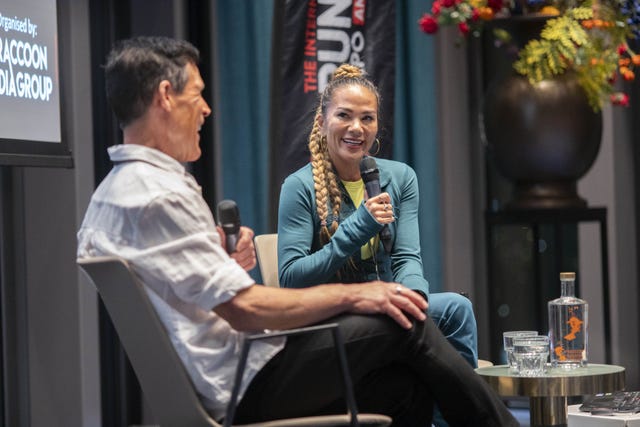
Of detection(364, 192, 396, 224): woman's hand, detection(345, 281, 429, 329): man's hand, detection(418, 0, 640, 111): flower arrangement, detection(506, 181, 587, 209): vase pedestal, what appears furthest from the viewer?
detection(506, 181, 587, 209): vase pedestal

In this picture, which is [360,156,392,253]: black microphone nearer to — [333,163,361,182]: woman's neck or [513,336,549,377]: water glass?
[333,163,361,182]: woman's neck

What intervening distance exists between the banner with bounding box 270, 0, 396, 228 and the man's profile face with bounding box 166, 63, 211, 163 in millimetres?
2199

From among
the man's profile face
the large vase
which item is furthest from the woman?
the large vase

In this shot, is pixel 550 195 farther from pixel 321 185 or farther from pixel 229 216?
pixel 229 216

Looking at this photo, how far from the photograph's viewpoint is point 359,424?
76.3 inches

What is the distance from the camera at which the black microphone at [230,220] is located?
2.18 meters

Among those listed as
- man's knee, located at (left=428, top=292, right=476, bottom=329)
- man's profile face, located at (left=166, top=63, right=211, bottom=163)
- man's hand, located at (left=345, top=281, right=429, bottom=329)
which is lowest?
man's knee, located at (left=428, top=292, right=476, bottom=329)

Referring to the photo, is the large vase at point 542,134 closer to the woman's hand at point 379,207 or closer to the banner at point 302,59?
the banner at point 302,59

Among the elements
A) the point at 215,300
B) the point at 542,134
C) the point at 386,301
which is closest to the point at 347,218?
the point at 386,301

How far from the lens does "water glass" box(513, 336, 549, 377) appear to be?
2.78 m

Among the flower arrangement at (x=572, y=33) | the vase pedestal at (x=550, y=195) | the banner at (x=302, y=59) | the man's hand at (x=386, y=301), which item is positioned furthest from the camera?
the banner at (x=302, y=59)

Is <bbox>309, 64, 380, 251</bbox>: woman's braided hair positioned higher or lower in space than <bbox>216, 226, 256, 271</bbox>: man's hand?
higher

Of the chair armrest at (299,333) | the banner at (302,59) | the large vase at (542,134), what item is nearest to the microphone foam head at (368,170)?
the chair armrest at (299,333)

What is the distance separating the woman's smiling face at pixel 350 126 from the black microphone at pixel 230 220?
0.84m
